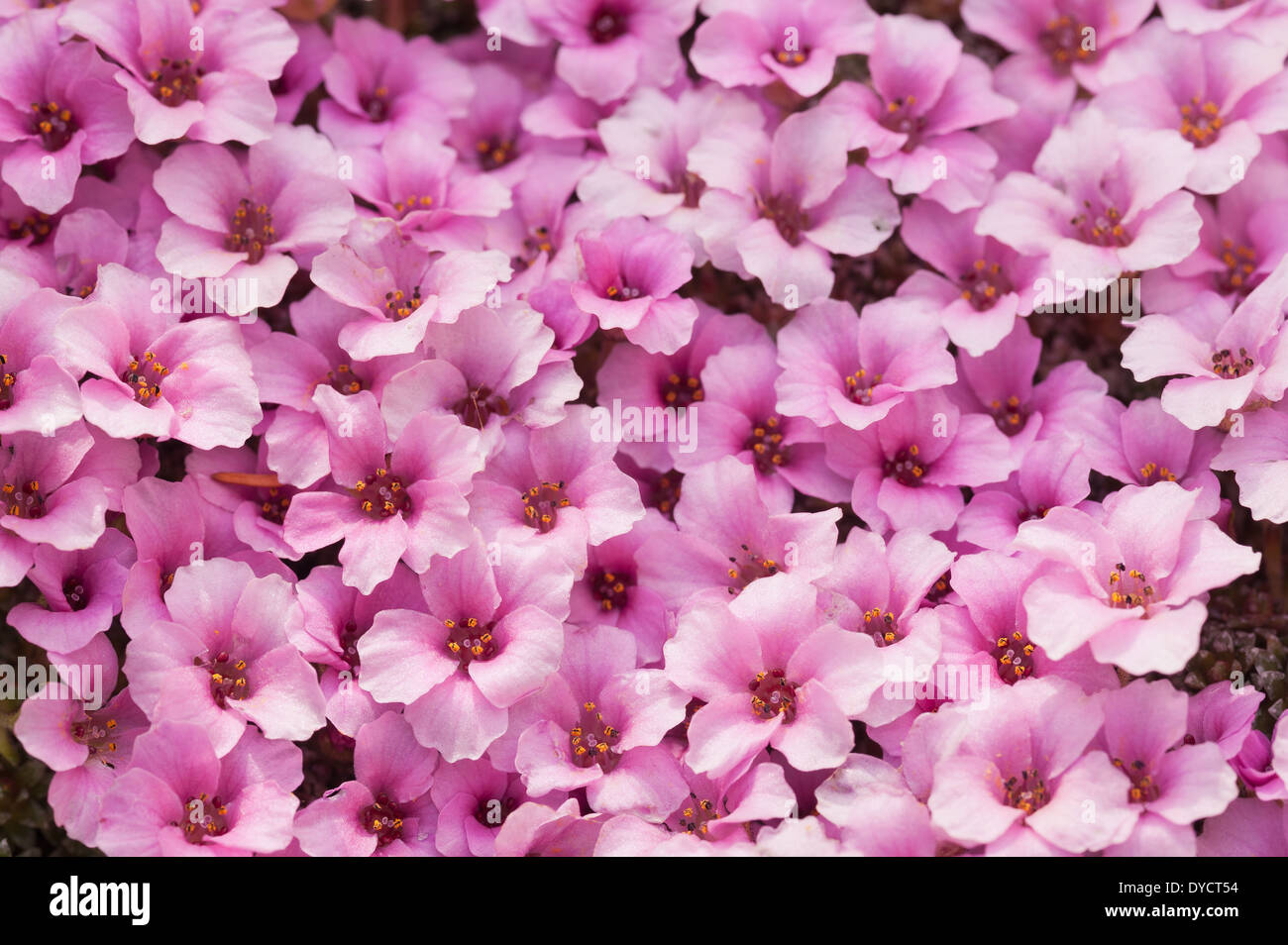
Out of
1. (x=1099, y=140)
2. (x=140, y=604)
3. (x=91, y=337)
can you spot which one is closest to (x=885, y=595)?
(x=1099, y=140)

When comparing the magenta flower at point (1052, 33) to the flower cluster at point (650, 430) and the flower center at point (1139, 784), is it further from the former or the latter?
the flower center at point (1139, 784)

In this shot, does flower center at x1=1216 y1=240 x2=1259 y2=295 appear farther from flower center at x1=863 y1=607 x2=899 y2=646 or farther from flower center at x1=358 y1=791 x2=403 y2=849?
flower center at x1=358 y1=791 x2=403 y2=849

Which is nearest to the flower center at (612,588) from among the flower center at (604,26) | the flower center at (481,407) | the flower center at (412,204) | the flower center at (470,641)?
the flower center at (470,641)

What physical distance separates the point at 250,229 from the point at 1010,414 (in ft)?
5.37

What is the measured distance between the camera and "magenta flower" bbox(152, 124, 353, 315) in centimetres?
261

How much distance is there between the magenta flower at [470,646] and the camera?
7.57 feet

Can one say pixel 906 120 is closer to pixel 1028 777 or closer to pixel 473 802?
pixel 1028 777

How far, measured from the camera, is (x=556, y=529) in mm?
2477

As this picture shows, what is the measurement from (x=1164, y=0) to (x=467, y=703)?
7.15 feet

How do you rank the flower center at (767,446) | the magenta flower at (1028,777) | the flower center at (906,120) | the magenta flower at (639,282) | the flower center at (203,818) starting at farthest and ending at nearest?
the flower center at (906,120) → the flower center at (767,446) → the magenta flower at (639,282) → the flower center at (203,818) → the magenta flower at (1028,777)

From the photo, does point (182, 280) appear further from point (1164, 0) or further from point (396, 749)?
point (1164, 0)

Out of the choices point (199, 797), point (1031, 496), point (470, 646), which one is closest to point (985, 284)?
point (1031, 496)

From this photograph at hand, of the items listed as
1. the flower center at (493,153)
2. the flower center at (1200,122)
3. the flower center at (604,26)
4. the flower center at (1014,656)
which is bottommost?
the flower center at (1014,656)

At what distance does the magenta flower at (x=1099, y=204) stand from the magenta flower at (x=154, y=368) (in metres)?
1.54
